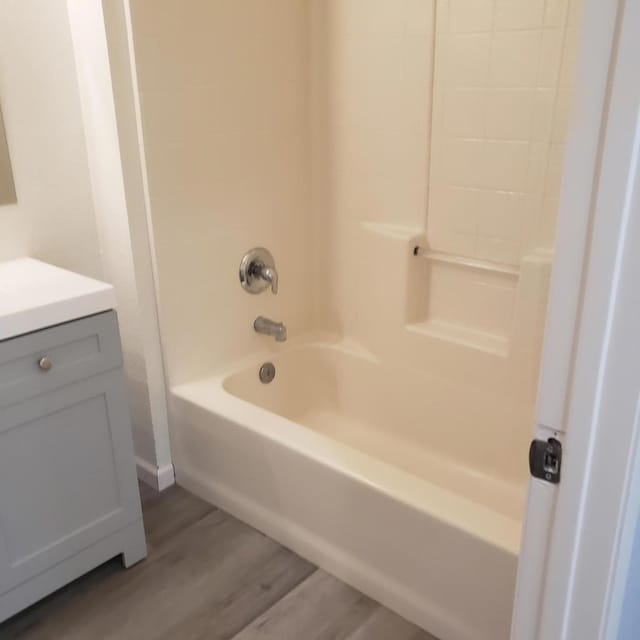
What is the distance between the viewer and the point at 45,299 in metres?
1.60

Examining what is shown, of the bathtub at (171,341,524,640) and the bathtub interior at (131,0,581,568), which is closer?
the bathtub at (171,341,524,640)

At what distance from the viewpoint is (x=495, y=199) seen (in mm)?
2018

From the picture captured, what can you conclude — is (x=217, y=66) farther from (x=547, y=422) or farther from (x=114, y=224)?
(x=547, y=422)

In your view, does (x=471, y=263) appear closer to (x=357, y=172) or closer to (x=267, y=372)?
(x=357, y=172)

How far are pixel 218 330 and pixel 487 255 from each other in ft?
3.13

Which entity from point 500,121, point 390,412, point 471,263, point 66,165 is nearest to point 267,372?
point 390,412

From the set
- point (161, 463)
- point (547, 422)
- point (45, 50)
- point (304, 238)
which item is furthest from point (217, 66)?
point (547, 422)

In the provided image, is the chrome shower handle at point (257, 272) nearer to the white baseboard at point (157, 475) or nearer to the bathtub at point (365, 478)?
the bathtub at point (365, 478)

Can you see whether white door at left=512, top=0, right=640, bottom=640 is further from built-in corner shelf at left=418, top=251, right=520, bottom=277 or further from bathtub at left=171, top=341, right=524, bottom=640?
built-in corner shelf at left=418, top=251, right=520, bottom=277

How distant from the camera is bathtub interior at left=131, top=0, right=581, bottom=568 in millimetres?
1931

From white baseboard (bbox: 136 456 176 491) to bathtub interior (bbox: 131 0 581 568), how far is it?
0.35m

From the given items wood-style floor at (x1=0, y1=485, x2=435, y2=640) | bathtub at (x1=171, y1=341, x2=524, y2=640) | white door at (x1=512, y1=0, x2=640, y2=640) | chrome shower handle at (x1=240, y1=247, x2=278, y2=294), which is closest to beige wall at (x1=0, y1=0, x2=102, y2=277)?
chrome shower handle at (x1=240, y1=247, x2=278, y2=294)

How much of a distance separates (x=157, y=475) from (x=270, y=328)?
66 cm

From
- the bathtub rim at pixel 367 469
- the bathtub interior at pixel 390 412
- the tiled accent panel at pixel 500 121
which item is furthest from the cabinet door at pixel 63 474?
the tiled accent panel at pixel 500 121
